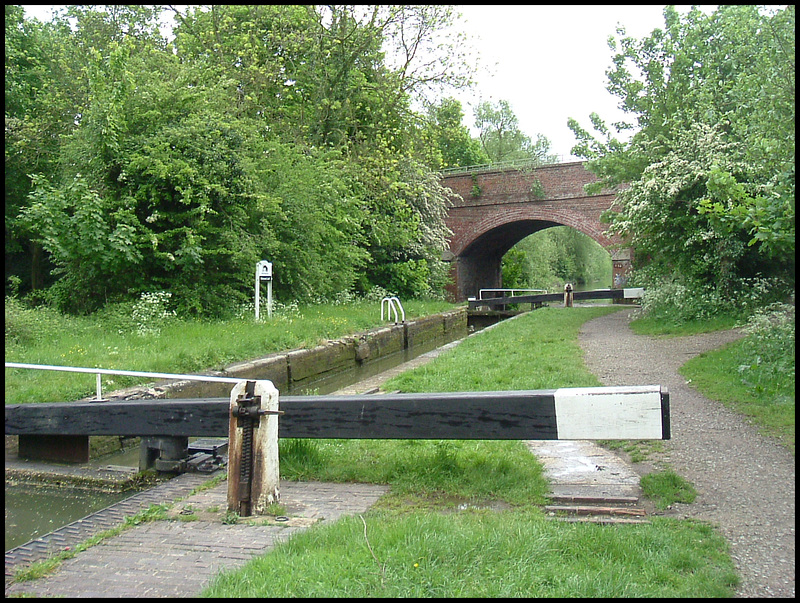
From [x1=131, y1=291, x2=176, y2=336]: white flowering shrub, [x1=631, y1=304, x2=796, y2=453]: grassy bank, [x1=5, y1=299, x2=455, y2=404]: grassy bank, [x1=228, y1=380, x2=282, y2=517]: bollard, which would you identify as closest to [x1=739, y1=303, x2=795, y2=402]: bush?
[x1=631, y1=304, x2=796, y2=453]: grassy bank

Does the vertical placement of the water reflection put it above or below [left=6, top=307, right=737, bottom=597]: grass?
below

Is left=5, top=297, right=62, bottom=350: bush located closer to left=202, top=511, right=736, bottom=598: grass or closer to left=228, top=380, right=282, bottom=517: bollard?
left=228, top=380, right=282, bottom=517: bollard

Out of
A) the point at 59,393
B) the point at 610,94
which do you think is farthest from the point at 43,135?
the point at 610,94

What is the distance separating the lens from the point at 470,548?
117 inches

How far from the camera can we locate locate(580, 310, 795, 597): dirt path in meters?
2.86

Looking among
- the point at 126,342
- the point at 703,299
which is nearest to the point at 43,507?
the point at 126,342

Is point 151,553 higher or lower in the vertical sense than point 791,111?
lower

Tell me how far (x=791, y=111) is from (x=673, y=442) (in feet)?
10.6

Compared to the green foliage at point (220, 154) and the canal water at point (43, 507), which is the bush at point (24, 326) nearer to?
the green foliage at point (220, 154)

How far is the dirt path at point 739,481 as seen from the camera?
9.38 feet

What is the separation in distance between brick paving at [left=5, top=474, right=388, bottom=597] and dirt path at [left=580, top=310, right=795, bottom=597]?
186 cm

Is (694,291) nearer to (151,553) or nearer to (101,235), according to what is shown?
(101,235)

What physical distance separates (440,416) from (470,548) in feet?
3.43

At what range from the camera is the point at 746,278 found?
1353 cm
